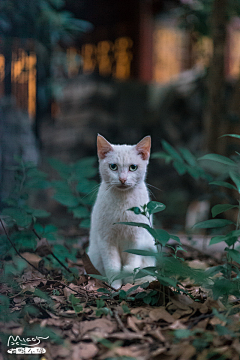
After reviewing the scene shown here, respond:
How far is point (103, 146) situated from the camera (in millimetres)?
2092

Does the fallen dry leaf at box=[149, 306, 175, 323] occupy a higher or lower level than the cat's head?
lower

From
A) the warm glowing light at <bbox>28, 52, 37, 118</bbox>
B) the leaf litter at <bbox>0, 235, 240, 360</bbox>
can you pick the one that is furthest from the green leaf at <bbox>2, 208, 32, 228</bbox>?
the warm glowing light at <bbox>28, 52, 37, 118</bbox>

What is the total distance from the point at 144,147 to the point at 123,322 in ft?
3.62

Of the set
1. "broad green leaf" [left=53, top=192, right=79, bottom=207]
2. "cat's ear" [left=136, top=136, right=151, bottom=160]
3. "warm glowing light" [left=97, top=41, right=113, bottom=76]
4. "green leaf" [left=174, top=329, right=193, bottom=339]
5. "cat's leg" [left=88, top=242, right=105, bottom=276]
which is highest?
"warm glowing light" [left=97, top=41, right=113, bottom=76]

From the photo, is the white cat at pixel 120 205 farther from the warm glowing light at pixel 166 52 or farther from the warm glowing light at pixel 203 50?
the warm glowing light at pixel 166 52

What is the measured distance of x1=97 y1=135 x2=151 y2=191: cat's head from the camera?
1.98 metres

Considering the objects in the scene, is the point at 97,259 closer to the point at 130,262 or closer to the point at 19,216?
the point at 130,262

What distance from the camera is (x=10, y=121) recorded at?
458 cm

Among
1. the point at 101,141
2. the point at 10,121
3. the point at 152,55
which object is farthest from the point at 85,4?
the point at 101,141

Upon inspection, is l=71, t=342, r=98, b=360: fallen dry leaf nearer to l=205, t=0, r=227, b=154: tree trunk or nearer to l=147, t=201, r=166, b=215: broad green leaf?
l=147, t=201, r=166, b=215: broad green leaf

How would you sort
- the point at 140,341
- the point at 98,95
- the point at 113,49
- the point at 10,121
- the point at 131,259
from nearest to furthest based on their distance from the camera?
1. the point at 140,341
2. the point at 131,259
3. the point at 10,121
4. the point at 98,95
5. the point at 113,49

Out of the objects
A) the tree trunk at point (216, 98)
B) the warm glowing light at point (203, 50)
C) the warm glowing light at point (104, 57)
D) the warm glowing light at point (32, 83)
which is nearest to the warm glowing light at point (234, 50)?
the warm glowing light at point (203, 50)

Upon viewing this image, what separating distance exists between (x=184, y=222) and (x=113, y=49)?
4.28 m

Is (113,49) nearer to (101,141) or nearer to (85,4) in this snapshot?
(85,4)
